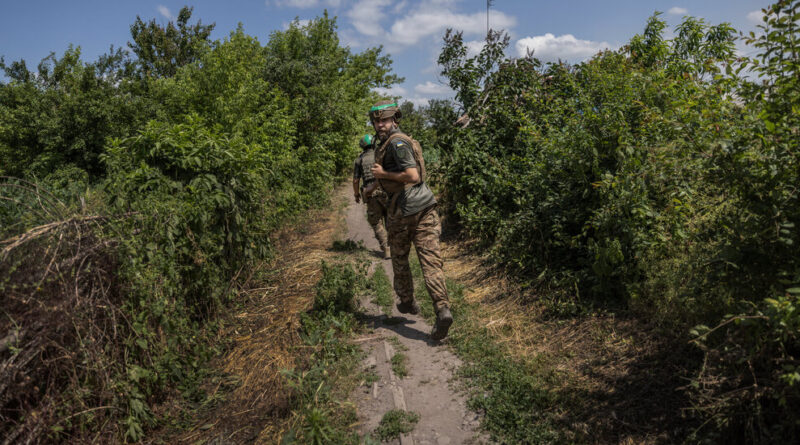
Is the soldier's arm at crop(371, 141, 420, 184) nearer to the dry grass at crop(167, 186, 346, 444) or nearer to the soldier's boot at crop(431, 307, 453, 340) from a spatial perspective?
the soldier's boot at crop(431, 307, 453, 340)

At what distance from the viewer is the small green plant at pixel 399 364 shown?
4045mm

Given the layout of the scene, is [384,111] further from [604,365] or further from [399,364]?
[604,365]

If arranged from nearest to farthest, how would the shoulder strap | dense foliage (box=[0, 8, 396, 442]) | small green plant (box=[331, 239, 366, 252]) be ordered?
1. dense foliage (box=[0, 8, 396, 442])
2. the shoulder strap
3. small green plant (box=[331, 239, 366, 252])

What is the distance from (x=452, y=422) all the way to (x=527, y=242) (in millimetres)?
2757

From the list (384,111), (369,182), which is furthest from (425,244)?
(369,182)

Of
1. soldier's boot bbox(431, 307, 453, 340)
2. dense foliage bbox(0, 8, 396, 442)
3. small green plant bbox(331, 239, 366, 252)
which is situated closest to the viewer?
dense foliage bbox(0, 8, 396, 442)

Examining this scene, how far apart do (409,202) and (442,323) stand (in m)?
1.17

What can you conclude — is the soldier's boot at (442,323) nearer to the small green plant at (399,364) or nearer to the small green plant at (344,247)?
the small green plant at (399,364)

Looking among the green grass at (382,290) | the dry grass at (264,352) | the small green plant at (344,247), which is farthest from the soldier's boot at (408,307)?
the small green plant at (344,247)

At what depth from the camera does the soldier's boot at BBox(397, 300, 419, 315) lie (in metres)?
5.19

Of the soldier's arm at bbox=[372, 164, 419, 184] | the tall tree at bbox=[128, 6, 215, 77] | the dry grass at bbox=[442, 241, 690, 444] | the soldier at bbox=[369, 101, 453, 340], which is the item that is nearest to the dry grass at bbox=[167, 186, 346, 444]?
Result: the soldier at bbox=[369, 101, 453, 340]

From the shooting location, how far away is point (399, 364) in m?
4.20

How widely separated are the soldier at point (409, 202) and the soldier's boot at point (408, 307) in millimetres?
669

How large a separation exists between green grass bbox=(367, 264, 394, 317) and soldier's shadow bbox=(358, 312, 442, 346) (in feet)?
Result: 0.58
